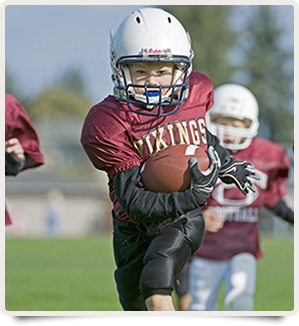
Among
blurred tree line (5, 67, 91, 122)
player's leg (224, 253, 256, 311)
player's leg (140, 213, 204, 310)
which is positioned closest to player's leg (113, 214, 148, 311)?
player's leg (140, 213, 204, 310)

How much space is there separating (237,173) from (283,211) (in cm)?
224

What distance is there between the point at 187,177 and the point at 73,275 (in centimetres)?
714

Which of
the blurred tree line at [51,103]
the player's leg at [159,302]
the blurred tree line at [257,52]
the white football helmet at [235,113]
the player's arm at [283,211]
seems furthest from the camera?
the blurred tree line at [51,103]

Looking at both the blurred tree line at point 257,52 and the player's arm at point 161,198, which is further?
the blurred tree line at point 257,52

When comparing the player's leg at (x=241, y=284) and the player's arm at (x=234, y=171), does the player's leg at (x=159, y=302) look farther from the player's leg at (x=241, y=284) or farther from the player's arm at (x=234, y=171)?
the player's leg at (x=241, y=284)

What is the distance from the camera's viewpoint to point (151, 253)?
342cm

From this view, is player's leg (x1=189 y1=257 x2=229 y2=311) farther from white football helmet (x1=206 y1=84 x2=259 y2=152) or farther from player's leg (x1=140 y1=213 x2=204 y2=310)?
player's leg (x1=140 y1=213 x2=204 y2=310)

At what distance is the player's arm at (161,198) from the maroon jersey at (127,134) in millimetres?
125

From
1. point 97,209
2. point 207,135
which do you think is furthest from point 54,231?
point 207,135

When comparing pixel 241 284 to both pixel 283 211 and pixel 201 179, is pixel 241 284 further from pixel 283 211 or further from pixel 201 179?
pixel 201 179

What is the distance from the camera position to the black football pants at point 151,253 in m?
3.33

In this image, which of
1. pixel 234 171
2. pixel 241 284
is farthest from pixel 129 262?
pixel 241 284

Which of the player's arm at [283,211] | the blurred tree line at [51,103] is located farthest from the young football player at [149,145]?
the blurred tree line at [51,103]

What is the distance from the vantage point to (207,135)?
3.81m
